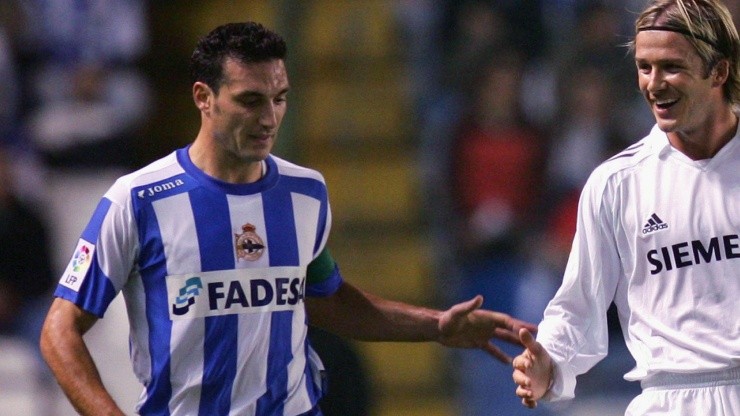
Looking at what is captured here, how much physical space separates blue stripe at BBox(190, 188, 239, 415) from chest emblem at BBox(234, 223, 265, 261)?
3 cm

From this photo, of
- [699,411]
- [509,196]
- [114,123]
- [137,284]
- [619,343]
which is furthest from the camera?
[114,123]

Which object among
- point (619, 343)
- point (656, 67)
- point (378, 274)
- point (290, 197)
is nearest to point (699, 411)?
point (656, 67)

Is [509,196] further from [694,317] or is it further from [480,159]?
[694,317]

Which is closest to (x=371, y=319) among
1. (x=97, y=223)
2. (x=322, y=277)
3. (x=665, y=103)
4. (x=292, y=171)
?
(x=322, y=277)

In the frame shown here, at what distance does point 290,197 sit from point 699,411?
5.21 feet

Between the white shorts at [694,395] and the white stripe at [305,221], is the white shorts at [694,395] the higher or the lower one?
the lower one

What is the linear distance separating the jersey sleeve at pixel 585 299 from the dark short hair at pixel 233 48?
3.89ft

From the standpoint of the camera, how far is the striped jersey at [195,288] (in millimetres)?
5070

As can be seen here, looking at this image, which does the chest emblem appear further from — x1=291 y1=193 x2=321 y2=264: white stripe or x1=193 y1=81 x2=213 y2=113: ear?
x1=193 y1=81 x2=213 y2=113: ear

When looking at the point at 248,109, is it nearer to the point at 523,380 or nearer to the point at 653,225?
the point at 523,380

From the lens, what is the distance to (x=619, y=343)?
884cm

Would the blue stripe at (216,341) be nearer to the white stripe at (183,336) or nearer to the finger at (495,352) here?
the white stripe at (183,336)

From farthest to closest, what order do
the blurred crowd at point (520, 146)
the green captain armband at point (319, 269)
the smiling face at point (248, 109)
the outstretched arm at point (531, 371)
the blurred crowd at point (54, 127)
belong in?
the blurred crowd at point (54, 127) → the blurred crowd at point (520, 146) → the green captain armband at point (319, 269) → the smiling face at point (248, 109) → the outstretched arm at point (531, 371)

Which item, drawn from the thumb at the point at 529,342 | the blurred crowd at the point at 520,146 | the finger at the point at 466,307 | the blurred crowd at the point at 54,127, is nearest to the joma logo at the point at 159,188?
the finger at the point at 466,307
